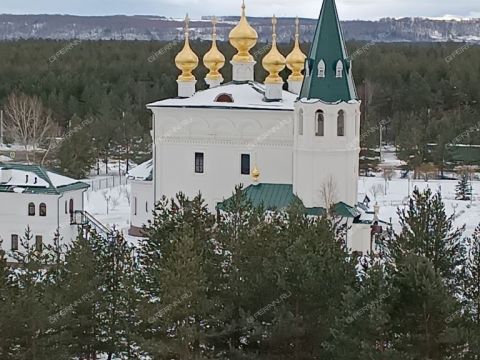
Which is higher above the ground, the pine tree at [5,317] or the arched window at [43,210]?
the arched window at [43,210]

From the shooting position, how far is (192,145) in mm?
23984

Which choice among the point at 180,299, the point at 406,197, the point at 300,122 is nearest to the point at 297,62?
the point at 300,122

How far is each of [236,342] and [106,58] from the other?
47914 millimetres

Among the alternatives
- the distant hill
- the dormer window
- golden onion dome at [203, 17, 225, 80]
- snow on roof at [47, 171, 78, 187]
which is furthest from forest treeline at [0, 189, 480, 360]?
the distant hill

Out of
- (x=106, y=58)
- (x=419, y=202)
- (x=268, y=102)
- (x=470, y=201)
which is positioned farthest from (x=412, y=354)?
(x=106, y=58)

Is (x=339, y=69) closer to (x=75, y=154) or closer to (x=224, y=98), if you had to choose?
(x=224, y=98)

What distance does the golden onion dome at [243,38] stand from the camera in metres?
24.7

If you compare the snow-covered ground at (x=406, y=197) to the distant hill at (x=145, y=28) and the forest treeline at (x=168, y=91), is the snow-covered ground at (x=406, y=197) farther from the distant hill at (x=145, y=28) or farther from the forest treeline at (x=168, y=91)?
the distant hill at (x=145, y=28)

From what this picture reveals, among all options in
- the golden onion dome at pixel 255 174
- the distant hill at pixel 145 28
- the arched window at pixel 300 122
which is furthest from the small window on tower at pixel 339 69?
the distant hill at pixel 145 28

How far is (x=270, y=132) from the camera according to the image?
23.4 metres

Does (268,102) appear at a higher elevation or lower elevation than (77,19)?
lower

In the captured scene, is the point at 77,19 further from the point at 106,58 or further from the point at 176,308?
the point at 176,308

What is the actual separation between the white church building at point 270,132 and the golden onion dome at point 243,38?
3 centimetres

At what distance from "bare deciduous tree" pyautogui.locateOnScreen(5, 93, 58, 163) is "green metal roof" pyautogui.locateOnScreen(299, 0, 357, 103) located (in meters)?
17.6
